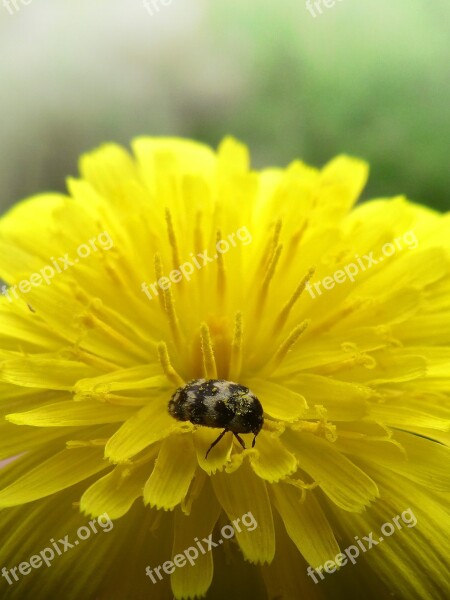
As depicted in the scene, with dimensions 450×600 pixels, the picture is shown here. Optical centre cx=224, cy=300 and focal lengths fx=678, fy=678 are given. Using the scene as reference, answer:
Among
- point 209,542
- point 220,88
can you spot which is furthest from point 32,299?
point 220,88

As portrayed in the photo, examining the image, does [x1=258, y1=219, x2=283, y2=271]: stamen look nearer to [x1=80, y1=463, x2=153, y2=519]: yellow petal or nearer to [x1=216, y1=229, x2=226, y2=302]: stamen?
[x1=216, y1=229, x2=226, y2=302]: stamen

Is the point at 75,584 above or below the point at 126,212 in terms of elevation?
below

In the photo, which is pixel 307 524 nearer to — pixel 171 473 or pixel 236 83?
pixel 171 473

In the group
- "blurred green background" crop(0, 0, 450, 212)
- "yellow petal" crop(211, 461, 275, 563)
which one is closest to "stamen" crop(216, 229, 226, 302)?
"yellow petal" crop(211, 461, 275, 563)

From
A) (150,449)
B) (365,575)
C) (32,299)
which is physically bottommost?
(365,575)

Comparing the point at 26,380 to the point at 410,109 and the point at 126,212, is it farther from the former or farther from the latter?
the point at 410,109

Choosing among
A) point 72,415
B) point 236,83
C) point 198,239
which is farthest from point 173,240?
point 236,83

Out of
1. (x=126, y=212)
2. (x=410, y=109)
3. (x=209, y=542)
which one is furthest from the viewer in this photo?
(x=410, y=109)

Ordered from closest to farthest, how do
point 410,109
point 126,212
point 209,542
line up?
point 209,542 → point 126,212 → point 410,109
